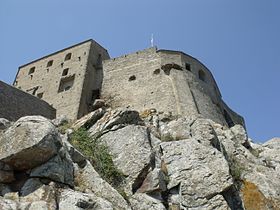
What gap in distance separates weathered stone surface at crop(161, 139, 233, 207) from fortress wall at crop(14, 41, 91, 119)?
47.2ft

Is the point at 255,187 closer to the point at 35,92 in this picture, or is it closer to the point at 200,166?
the point at 200,166

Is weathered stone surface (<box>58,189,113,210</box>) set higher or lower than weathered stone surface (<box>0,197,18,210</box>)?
higher

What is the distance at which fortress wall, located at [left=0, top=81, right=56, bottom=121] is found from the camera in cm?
1838

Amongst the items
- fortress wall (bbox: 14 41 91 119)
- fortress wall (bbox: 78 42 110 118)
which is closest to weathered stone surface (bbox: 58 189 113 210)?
fortress wall (bbox: 14 41 91 119)

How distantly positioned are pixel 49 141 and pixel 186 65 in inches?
863

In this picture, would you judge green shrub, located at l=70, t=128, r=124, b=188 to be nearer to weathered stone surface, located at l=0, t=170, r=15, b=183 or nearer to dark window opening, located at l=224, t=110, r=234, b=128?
weathered stone surface, located at l=0, t=170, r=15, b=183

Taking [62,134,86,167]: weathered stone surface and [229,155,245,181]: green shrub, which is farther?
[229,155,245,181]: green shrub

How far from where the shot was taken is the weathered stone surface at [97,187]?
967 centimetres

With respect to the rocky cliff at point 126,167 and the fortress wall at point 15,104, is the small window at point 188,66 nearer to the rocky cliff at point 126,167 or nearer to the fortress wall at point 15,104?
the rocky cliff at point 126,167

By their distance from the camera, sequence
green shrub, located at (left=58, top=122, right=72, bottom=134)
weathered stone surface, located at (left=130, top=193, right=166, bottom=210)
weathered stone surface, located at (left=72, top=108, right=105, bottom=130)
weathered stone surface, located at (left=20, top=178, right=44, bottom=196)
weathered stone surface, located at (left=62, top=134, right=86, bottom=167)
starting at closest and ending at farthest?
weathered stone surface, located at (left=20, top=178, right=44, bottom=196) < weathered stone surface, located at (left=130, top=193, right=166, bottom=210) < weathered stone surface, located at (left=62, top=134, right=86, bottom=167) < green shrub, located at (left=58, top=122, right=72, bottom=134) < weathered stone surface, located at (left=72, top=108, right=105, bottom=130)

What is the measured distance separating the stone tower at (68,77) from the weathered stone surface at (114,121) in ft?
38.5

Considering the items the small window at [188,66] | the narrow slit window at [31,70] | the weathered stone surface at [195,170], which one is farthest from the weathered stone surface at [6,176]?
the narrow slit window at [31,70]

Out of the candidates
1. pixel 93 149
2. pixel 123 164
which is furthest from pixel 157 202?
pixel 93 149

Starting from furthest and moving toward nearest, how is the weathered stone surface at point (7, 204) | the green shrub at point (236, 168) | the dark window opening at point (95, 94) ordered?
the dark window opening at point (95, 94)
the green shrub at point (236, 168)
the weathered stone surface at point (7, 204)
